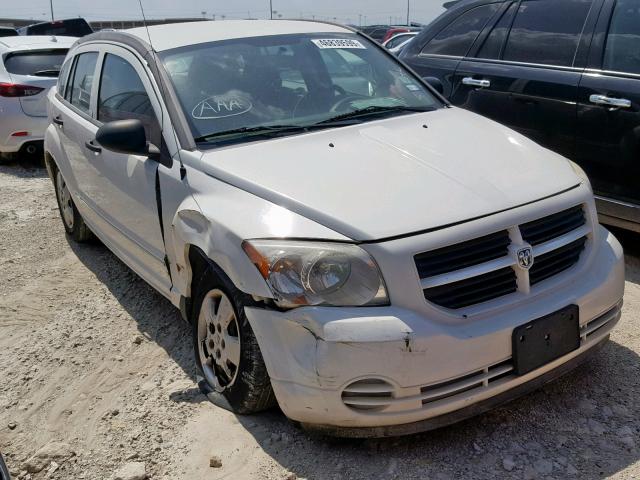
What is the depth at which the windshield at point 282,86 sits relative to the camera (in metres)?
3.77

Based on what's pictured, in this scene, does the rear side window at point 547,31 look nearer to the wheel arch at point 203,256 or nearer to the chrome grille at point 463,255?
the chrome grille at point 463,255

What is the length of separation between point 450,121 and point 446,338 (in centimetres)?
157

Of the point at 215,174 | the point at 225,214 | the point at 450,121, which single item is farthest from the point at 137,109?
the point at 450,121

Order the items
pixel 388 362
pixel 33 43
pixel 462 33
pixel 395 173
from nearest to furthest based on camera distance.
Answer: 1. pixel 388 362
2. pixel 395 173
3. pixel 462 33
4. pixel 33 43

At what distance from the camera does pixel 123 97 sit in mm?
4367

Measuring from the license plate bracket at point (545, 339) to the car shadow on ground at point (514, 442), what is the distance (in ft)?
1.10

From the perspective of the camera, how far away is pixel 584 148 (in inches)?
193

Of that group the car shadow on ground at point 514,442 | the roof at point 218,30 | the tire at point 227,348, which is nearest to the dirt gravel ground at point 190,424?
the car shadow on ground at point 514,442

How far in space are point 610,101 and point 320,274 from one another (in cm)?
280

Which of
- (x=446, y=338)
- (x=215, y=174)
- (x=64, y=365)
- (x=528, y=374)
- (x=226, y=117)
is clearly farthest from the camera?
(x=64, y=365)

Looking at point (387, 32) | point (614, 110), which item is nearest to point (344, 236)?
point (614, 110)

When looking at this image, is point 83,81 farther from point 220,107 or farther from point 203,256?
point 203,256

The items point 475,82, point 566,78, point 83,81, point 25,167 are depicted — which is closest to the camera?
point 566,78

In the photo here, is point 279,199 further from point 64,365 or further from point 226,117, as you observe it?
point 64,365
